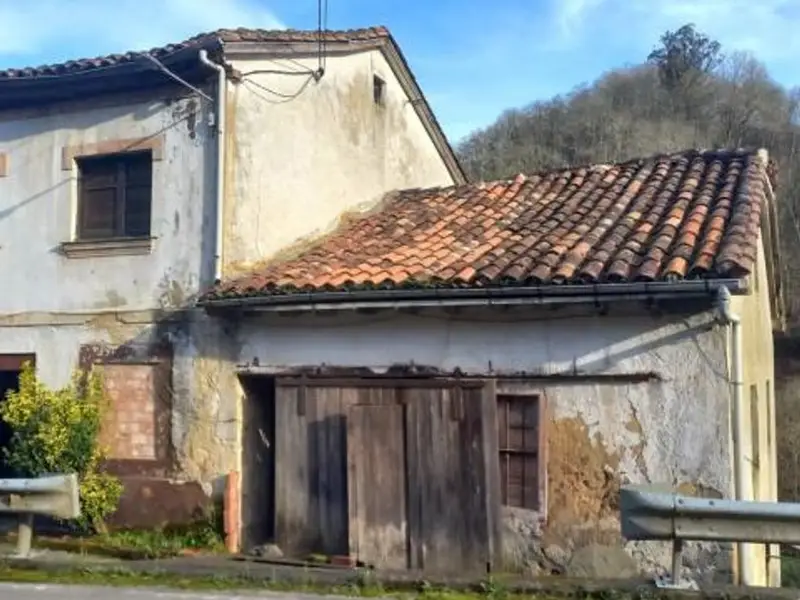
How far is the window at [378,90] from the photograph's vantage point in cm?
1395

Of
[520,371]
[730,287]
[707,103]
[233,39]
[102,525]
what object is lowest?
[102,525]

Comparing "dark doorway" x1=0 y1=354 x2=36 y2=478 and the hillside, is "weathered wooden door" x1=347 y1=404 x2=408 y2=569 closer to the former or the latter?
"dark doorway" x1=0 y1=354 x2=36 y2=478

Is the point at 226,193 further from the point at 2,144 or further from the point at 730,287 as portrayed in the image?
the point at 730,287

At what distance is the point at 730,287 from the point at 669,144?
139ft

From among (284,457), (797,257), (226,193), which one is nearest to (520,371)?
(284,457)

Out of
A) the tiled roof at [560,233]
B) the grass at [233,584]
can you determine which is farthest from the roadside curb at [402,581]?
the tiled roof at [560,233]

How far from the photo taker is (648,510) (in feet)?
18.3

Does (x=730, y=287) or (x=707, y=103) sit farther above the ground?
(x=707, y=103)

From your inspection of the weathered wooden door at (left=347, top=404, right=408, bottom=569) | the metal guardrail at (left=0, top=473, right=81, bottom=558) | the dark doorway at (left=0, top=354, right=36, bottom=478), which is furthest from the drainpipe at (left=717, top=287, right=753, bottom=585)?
the dark doorway at (left=0, top=354, right=36, bottom=478)

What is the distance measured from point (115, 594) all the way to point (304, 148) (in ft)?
23.8

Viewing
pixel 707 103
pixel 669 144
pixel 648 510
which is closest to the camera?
pixel 648 510

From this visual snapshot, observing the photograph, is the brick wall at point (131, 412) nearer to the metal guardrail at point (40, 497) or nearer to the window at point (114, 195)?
the window at point (114, 195)

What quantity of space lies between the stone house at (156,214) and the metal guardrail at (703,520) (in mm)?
5822

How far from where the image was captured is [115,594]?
6137mm
